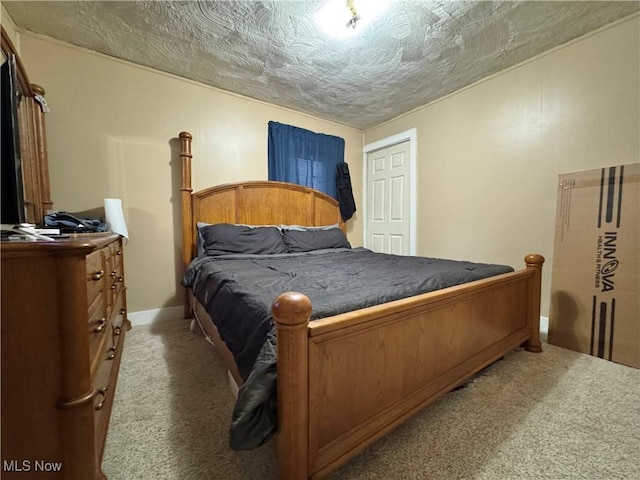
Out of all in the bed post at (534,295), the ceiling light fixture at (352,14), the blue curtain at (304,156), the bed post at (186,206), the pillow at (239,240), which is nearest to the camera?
the ceiling light fixture at (352,14)

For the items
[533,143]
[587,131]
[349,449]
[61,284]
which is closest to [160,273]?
[61,284]

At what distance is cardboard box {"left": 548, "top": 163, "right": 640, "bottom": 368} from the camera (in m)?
1.75

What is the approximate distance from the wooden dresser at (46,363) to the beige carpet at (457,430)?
0.35 meters

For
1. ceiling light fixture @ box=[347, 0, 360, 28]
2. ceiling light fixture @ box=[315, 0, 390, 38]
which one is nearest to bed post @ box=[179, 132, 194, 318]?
ceiling light fixture @ box=[315, 0, 390, 38]

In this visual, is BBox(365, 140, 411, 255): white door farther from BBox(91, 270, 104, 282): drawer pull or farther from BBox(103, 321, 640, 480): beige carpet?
BBox(91, 270, 104, 282): drawer pull

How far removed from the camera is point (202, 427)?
1186 millimetres

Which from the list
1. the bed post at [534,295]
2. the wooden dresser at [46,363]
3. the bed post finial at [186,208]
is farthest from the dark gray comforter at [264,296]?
the bed post finial at [186,208]

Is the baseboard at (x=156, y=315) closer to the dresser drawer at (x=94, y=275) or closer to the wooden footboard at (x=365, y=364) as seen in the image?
the dresser drawer at (x=94, y=275)

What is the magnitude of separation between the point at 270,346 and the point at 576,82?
297cm

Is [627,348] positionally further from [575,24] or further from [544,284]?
[575,24]

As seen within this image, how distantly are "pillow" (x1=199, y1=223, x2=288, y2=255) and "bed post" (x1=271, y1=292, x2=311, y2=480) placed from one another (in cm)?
176

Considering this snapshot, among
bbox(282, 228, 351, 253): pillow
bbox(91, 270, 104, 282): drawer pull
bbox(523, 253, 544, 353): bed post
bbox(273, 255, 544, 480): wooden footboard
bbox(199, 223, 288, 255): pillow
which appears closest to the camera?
bbox(273, 255, 544, 480): wooden footboard

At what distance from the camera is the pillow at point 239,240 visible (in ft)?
7.86

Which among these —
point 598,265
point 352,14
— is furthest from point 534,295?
point 352,14
